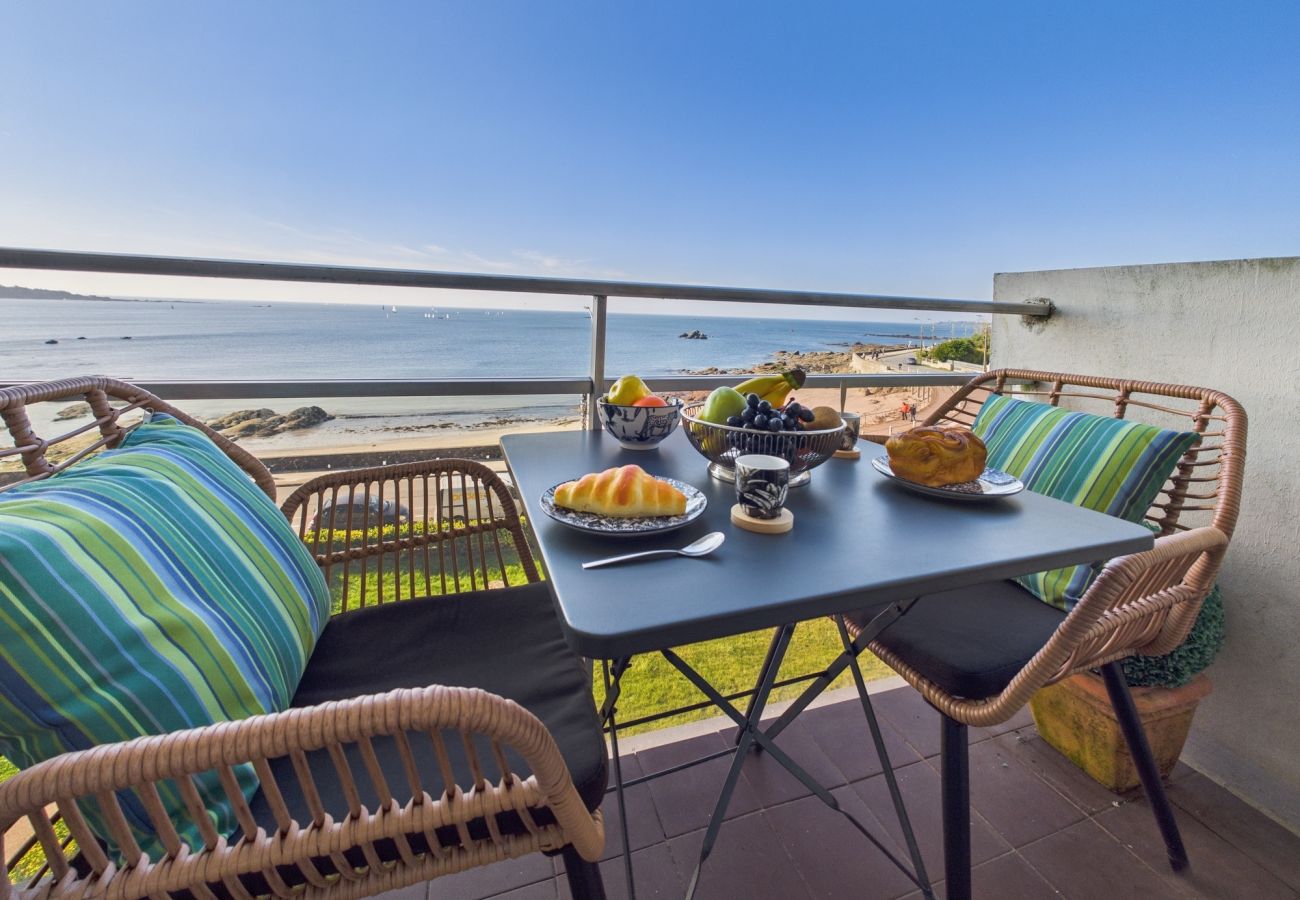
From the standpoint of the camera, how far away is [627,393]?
1.37 metres

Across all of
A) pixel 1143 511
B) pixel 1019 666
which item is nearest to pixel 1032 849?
pixel 1019 666

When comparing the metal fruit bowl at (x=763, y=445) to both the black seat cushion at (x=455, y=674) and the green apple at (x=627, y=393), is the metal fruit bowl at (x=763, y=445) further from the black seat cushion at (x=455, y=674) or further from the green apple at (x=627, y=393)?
the black seat cushion at (x=455, y=674)

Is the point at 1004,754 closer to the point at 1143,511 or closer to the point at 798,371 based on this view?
the point at 1143,511

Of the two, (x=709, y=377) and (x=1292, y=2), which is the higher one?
(x=1292, y=2)

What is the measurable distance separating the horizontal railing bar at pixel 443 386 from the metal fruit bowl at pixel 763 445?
56 cm

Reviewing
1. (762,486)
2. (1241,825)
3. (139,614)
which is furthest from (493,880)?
(1241,825)

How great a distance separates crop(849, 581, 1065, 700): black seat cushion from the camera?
3.57 ft

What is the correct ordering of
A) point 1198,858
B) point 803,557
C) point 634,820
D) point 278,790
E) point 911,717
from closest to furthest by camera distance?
point 278,790
point 803,557
point 1198,858
point 634,820
point 911,717

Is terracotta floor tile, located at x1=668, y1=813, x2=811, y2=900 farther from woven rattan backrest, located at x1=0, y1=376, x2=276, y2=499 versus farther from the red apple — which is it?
woven rattan backrest, located at x1=0, y1=376, x2=276, y2=499

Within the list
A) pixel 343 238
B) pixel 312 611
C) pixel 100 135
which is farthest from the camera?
pixel 343 238

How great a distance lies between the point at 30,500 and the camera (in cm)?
74

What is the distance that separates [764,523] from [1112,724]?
141 cm

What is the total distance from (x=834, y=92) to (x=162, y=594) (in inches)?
799

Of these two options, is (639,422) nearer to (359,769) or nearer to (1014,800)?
(359,769)
